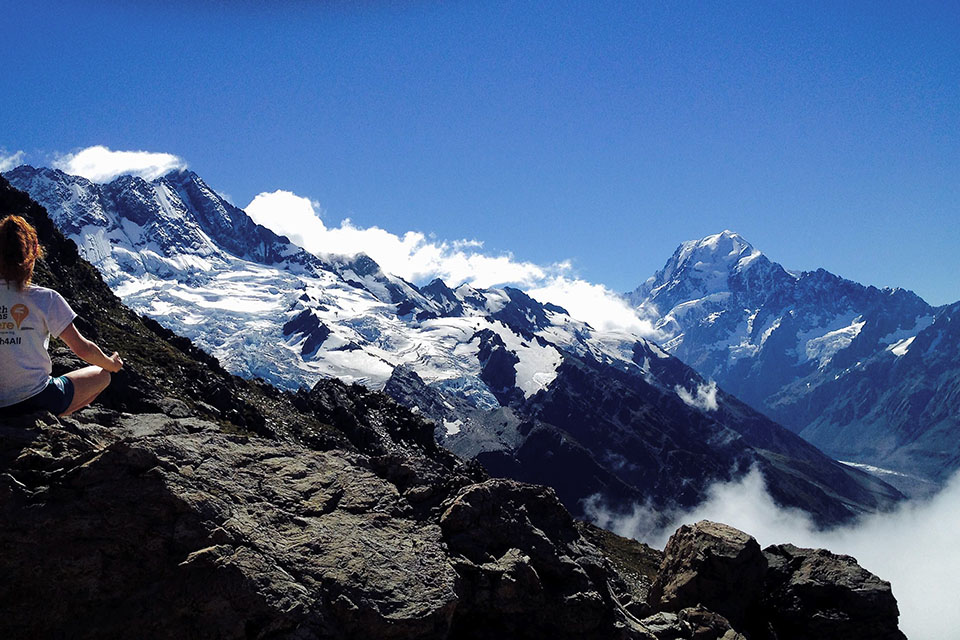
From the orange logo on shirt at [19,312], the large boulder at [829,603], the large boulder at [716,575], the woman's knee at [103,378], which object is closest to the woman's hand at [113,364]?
the woman's knee at [103,378]

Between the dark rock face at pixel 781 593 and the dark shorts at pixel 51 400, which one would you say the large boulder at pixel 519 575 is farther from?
the dark shorts at pixel 51 400

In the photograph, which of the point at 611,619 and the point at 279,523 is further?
the point at 611,619

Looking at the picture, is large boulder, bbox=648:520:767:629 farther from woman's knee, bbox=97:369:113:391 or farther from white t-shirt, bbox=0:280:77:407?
white t-shirt, bbox=0:280:77:407

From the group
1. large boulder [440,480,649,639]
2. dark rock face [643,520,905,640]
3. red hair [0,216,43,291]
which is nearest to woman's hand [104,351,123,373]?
red hair [0,216,43,291]

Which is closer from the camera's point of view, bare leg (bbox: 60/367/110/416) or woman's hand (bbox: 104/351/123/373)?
woman's hand (bbox: 104/351/123/373)

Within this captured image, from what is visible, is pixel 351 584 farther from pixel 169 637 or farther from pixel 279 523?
pixel 169 637

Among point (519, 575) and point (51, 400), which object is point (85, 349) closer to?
point (51, 400)

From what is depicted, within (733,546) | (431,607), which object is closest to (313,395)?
(733,546)

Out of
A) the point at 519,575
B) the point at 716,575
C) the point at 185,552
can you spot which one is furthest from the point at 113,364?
the point at 716,575
